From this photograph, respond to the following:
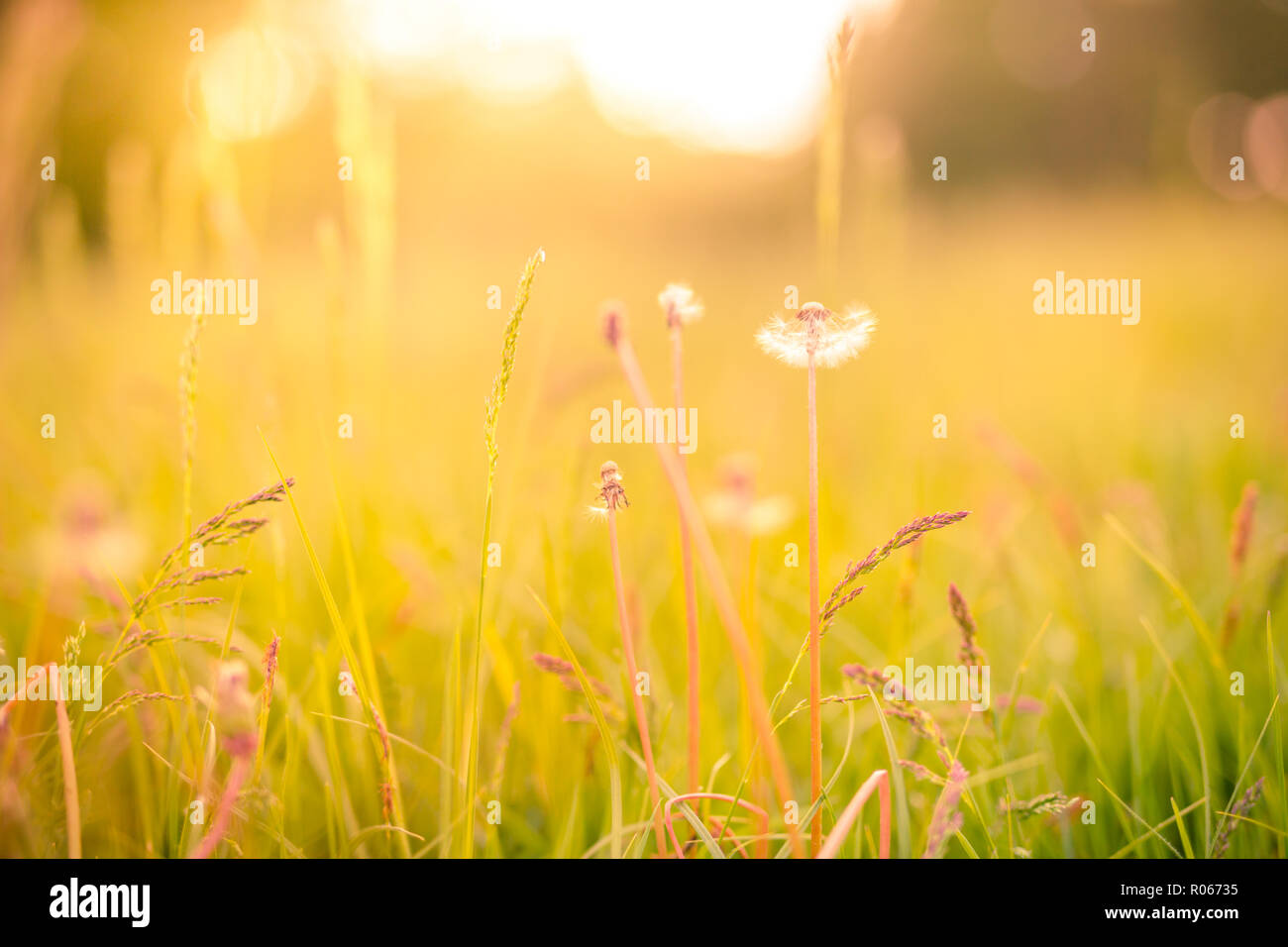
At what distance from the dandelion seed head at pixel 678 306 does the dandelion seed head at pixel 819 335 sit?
3.3 inches

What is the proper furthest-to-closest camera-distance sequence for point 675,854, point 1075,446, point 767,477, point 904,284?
point 904,284, point 1075,446, point 767,477, point 675,854

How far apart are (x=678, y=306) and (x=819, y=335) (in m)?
0.16

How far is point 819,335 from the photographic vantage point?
30.4 inches

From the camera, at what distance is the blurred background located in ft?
4.77

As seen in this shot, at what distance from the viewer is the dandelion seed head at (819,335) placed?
2.53ft

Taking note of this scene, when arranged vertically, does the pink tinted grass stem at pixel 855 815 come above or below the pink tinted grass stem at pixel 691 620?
below

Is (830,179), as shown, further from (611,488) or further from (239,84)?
(239,84)

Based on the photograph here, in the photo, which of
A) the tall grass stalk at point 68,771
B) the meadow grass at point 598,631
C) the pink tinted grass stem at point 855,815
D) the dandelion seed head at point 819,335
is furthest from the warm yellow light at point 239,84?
the pink tinted grass stem at point 855,815

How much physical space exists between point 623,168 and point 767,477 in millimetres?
3579

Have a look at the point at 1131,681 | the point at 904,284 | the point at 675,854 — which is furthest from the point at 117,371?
the point at 904,284

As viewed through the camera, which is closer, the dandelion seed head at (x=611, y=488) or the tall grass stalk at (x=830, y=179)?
the dandelion seed head at (x=611, y=488)

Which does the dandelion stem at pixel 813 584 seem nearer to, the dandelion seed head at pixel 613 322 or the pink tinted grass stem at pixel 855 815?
the pink tinted grass stem at pixel 855 815
